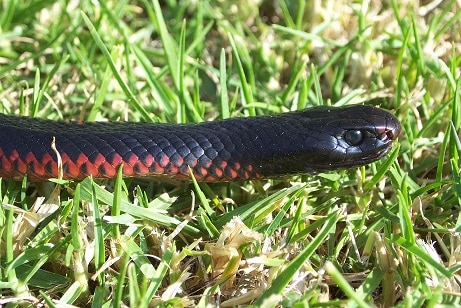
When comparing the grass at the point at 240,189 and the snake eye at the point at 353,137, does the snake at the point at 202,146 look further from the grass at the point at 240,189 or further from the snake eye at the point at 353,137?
the grass at the point at 240,189

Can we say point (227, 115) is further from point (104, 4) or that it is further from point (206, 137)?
point (104, 4)

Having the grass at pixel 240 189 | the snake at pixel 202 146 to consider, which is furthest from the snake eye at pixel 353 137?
the grass at pixel 240 189

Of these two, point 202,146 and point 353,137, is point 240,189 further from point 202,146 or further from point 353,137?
point 353,137

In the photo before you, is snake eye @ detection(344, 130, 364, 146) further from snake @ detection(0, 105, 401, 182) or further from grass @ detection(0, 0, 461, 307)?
grass @ detection(0, 0, 461, 307)

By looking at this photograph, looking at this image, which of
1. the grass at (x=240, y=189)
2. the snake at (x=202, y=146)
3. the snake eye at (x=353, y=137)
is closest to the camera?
the grass at (x=240, y=189)

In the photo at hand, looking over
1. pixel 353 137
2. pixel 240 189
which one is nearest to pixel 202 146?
pixel 240 189
